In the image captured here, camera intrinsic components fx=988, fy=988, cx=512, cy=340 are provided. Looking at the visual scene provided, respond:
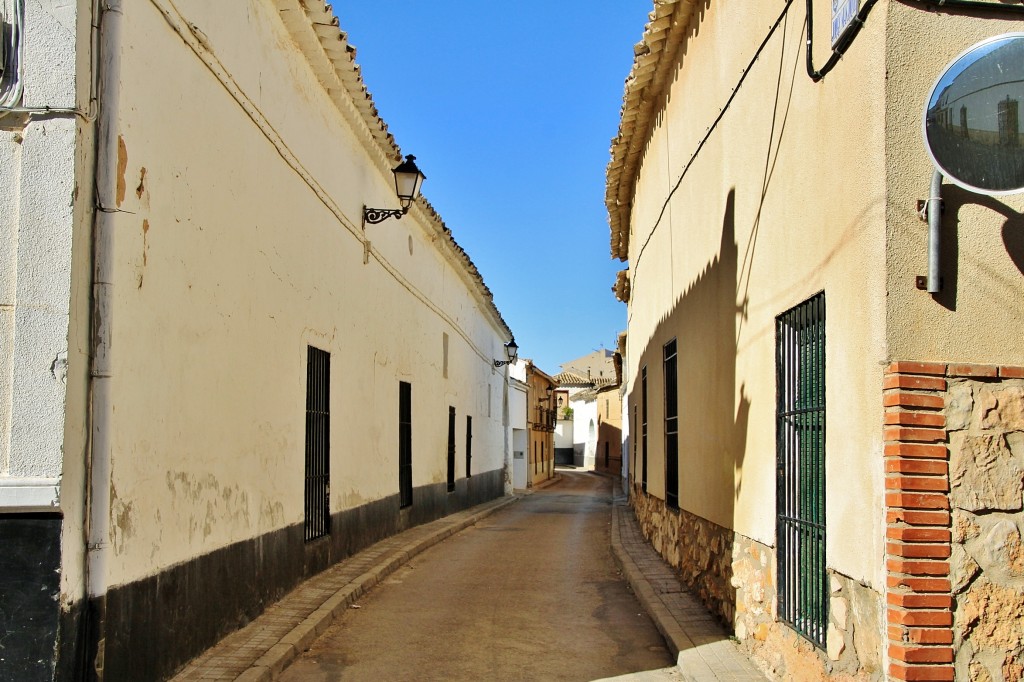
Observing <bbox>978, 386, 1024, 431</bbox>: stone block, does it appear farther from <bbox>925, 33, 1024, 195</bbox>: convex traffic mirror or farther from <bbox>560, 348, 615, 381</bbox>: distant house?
<bbox>560, 348, 615, 381</bbox>: distant house

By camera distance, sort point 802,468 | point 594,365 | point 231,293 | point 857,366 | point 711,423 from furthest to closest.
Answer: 1. point 594,365
2. point 711,423
3. point 231,293
4. point 802,468
5. point 857,366

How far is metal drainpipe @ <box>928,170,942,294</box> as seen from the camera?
3.71m

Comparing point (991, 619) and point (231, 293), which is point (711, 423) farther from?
point (991, 619)

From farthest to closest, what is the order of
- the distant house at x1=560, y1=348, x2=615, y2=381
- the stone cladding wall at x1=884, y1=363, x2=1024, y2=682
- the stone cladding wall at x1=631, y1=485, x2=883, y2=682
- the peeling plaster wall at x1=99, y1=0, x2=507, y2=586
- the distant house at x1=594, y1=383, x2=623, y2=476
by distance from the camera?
the distant house at x1=560, y1=348, x2=615, y2=381 → the distant house at x1=594, y1=383, x2=623, y2=476 → the peeling plaster wall at x1=99, y1=0, x2=507, y2=586 → the stone cladding wall at x1=631, y1=485, x2=883, y2=682 → the stone cladding wall at x1=884, y1=363, x2=1024, y2=682

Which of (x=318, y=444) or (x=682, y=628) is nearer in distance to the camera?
(x=682, y=628)

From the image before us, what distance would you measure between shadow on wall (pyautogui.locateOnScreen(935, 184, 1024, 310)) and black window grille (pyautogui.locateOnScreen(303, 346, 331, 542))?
6.05 meters

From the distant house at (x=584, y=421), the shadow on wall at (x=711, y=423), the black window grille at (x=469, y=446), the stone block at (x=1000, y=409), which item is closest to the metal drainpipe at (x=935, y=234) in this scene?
the stone block at (x=1000, y=409)

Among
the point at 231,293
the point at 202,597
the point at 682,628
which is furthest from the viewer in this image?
the point at 682,628

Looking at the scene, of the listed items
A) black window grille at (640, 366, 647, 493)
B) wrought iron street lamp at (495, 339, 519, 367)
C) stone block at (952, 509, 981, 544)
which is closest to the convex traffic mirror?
stone block at (952, 509, 981, 544)

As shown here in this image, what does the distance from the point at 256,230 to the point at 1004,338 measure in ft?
17.0

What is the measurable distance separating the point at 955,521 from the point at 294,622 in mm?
4817

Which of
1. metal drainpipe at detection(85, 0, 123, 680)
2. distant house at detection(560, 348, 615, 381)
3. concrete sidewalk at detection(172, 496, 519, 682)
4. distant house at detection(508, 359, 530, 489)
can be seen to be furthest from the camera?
distant house at detection(560, 348, 615, 381)

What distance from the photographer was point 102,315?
459 centimetres

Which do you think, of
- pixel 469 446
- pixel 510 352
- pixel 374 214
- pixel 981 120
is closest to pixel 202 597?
pixel 981 120
